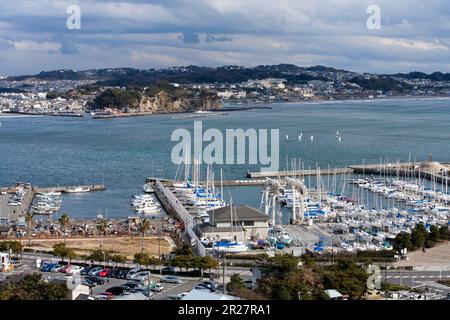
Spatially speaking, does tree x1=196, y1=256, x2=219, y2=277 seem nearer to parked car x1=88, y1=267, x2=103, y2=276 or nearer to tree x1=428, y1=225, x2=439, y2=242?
parked car x1=88, y1=267, x2=103, y2=276

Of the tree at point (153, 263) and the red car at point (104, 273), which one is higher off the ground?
the red car at point (104, 273)

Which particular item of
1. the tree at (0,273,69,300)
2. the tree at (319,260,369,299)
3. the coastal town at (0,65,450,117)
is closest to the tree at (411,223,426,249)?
the tree at (319,260,369,299)

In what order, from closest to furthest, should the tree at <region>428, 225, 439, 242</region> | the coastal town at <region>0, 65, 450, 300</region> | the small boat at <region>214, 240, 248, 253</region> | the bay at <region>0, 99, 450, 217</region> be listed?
the coastal town at <region>0, 65, 450, 300</region> → the small boat at <region>214, 240, 248, 253</region> → the tree at <region>428, 225, 439, 242</region> → the bay at <region>0, 99, 450, 217</region>

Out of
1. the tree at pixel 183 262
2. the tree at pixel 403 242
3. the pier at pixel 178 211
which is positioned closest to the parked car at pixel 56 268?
the tree at pixel 183 262

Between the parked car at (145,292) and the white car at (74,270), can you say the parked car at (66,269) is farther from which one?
the parked car at (145,292)

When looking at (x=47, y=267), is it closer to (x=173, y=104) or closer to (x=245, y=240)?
(x=245, y=240)
